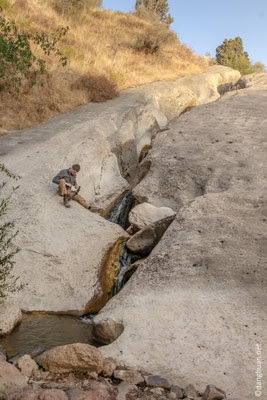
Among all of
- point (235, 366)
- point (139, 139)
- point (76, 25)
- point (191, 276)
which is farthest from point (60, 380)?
point (76, 25)

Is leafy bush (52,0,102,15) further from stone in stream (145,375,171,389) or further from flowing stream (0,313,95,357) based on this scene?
stone in stream (145,375,171,389)

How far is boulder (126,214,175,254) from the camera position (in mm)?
9273

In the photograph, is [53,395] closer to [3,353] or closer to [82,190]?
[3,353]

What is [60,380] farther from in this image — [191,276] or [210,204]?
[210,204]

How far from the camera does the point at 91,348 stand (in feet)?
17.5

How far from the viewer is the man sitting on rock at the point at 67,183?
9805 mm

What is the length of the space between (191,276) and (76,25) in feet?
75.5

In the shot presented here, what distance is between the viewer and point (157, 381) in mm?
5145

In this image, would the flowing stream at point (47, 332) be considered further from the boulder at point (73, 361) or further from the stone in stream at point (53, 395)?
the stone in stream at point (53, 395)

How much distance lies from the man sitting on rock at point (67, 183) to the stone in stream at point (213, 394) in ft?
20.0

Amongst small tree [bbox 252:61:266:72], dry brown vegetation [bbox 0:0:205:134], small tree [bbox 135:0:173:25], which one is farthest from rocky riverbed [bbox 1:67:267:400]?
small tree [bbox 135:0:173:25]

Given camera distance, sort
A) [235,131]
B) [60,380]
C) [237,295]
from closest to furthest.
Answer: [60,380] → [237,295] → [235,131]

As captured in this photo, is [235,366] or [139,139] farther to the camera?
[139,139]

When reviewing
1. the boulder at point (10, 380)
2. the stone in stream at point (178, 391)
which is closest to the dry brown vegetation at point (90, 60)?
the boulder at point (10, 380)
